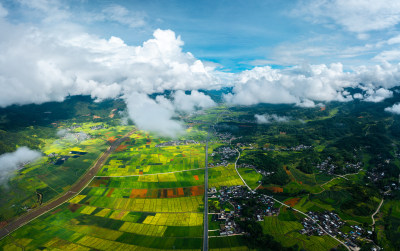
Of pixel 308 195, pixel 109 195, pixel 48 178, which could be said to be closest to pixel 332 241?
pixel 308 195

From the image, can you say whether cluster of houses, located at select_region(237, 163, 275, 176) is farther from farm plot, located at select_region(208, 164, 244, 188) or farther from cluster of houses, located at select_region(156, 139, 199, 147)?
cluster of houses, located at select_region(156, 139, 199, 147)

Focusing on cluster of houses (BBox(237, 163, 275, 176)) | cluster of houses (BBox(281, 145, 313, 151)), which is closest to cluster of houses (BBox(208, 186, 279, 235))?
cluster of houses (BBox(237, 163, 275, 176))

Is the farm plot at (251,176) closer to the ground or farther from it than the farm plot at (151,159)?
closer to the ground

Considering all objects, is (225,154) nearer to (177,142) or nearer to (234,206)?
(177,142)

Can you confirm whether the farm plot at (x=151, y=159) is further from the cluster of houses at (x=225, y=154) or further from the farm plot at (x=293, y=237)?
the farm plot at (x=293, y=237)

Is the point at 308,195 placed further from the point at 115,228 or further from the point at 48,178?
the point at 48,178

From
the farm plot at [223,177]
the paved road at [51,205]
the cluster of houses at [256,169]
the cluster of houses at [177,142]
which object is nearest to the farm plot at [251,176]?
the cluster of houses at [256,169]
